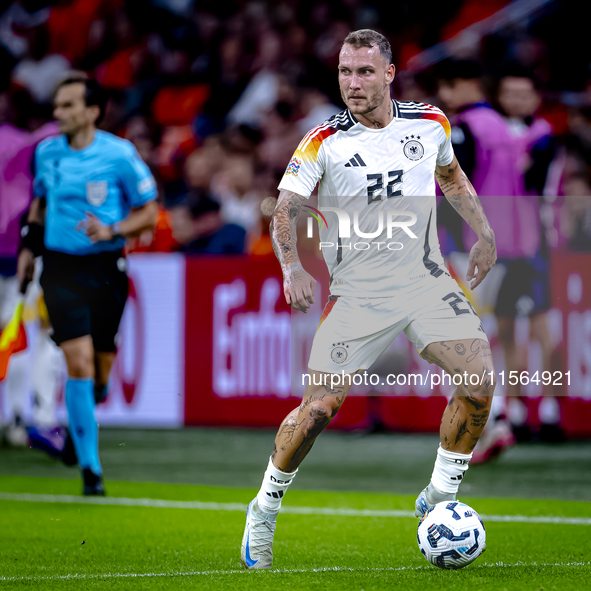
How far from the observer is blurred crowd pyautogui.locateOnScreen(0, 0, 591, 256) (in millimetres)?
11562

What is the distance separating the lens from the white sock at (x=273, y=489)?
407 cm

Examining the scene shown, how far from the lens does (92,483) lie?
250 inches

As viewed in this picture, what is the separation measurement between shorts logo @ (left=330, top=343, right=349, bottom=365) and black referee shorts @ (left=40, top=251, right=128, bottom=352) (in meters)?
2.87

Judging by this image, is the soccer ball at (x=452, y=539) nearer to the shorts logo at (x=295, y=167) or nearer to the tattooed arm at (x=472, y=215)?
the tattooed arm at (x=472, y=215)

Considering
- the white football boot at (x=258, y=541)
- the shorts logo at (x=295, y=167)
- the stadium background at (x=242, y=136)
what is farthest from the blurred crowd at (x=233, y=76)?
the white football boot at (x=258, y=541)

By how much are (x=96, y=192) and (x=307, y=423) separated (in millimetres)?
3258

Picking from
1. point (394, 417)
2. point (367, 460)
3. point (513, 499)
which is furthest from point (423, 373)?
point (513, 499)

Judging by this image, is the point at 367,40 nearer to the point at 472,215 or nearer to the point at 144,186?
the point at 472,215

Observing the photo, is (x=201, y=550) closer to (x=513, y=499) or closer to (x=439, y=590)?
(x=439, y=590)

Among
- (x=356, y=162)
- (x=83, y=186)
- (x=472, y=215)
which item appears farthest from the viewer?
(x=83, y=186)

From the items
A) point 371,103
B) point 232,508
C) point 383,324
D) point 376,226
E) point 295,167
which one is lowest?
point 232,508

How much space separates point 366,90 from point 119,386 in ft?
20.7

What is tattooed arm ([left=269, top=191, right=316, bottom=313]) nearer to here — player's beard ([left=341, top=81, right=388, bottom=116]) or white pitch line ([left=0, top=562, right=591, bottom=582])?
player's beard ([left=341, top=81, right=388, bottom=116])

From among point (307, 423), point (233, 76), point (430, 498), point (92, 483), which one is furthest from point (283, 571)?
point (233, 76)
